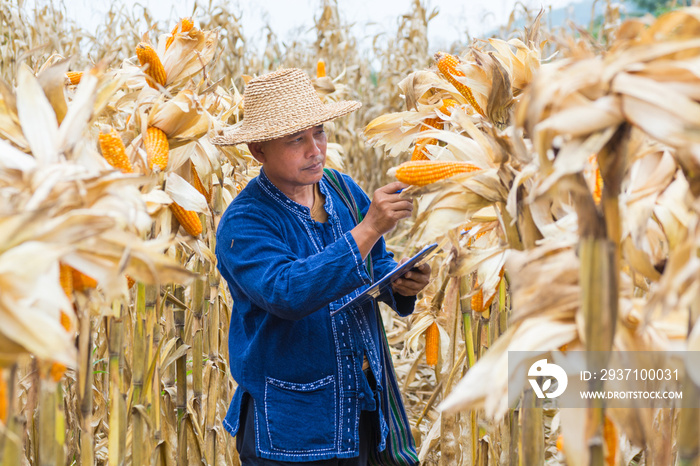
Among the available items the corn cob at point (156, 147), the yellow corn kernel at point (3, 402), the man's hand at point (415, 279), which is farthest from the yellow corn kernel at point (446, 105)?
the yellow corn kernel at point (3, 402)

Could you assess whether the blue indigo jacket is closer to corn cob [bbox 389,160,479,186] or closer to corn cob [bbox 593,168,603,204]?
corn cob [bbox 389,160,479,186]

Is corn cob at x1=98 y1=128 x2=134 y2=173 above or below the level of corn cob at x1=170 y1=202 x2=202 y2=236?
above

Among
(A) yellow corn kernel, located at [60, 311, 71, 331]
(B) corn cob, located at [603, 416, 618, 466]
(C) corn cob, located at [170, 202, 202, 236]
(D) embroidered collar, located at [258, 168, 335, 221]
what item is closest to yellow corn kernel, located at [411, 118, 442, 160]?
(D) embroidered collar, located at [258, 168, 335, 221]

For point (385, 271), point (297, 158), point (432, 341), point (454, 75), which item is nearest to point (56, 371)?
point (297, 158)

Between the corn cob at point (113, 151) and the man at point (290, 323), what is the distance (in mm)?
622

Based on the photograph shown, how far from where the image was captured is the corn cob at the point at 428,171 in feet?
5.45

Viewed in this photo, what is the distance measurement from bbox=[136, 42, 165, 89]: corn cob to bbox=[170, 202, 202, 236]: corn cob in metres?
0.43

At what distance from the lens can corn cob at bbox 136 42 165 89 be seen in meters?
2.32

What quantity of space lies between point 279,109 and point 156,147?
0.54 metres

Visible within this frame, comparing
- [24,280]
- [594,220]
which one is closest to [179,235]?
[24,280]

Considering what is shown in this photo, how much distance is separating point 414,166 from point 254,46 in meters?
7.97

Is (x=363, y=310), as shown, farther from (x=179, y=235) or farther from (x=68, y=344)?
(x=68, y=344)

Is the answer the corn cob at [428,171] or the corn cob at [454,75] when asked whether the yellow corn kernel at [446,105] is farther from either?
the corn cob at [428,171]

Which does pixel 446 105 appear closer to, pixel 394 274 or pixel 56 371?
pixel 394 274
